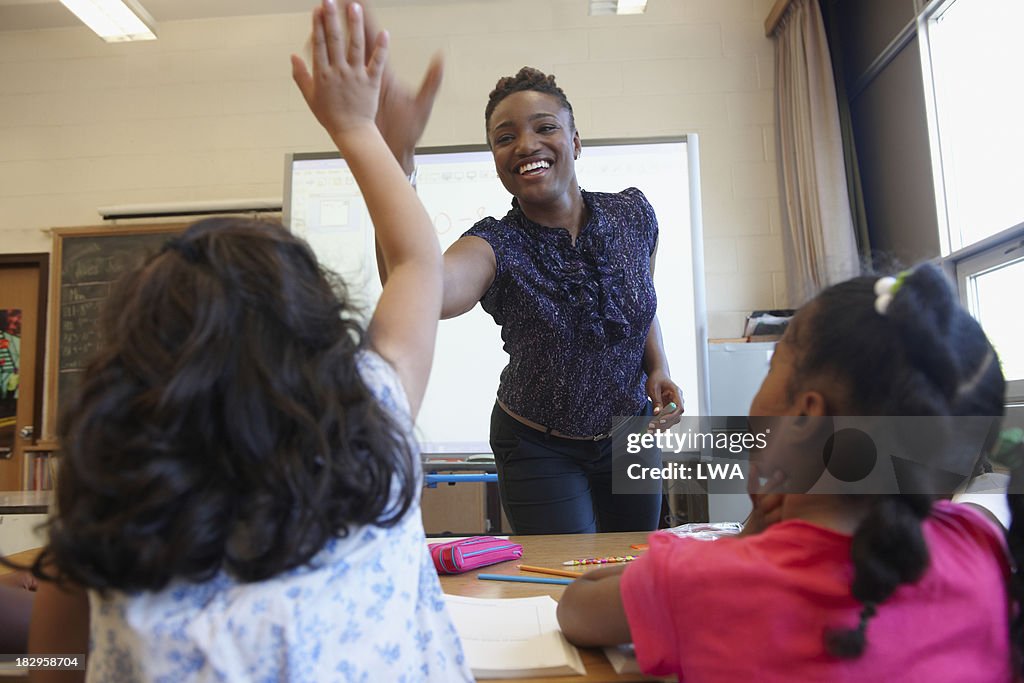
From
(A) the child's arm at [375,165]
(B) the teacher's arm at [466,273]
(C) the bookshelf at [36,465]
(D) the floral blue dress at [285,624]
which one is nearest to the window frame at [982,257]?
(B) the teacher's arm at [466,273]

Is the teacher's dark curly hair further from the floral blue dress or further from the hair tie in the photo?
the hair tie

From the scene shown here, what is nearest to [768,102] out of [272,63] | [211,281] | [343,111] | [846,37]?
[846,37]

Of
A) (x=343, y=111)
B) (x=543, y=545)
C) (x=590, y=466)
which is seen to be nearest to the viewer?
(x=343, y=111)

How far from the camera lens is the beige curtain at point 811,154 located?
11.7 feet

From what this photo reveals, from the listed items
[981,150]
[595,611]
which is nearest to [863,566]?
[595,611]

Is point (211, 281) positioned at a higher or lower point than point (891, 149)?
lower

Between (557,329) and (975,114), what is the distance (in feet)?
8.01

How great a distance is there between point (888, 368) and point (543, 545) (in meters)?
0.75

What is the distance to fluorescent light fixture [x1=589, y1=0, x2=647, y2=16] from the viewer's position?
368 centimetres

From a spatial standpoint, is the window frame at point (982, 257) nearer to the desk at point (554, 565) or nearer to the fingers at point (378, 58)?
the desk at point (554, 565)

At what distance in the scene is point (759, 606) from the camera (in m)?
0.62

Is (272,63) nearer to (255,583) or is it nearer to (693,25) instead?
(693,25)

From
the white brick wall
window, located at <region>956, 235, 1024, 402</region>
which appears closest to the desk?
window, located at <region>956, 235, 1024, 402</region>

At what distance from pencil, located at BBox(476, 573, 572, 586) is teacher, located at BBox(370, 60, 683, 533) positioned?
40 cm
